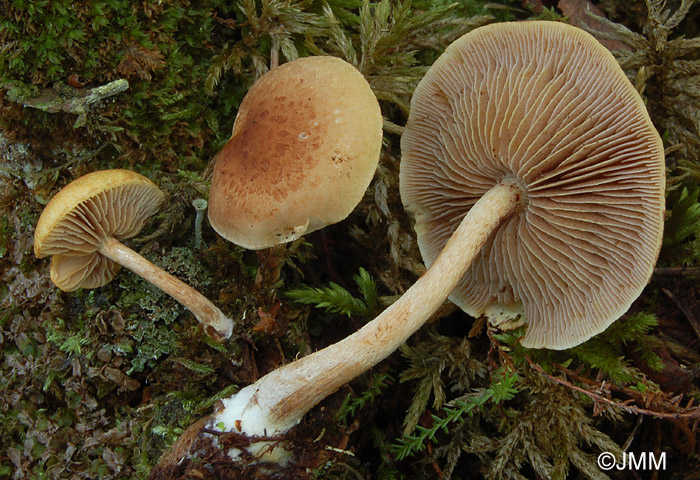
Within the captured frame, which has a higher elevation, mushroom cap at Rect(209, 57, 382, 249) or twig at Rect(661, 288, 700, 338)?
mushroom cap at Rect(209, 57, 382, 249)

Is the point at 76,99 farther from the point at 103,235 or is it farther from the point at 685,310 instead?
the point at 685,310

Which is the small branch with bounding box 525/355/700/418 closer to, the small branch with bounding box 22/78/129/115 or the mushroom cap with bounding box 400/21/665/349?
the mushroom cap with bounding box 400/21/665/349

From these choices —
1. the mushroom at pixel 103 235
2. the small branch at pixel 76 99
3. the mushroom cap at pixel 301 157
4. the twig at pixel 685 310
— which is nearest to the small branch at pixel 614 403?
the twig at pixel 685 310

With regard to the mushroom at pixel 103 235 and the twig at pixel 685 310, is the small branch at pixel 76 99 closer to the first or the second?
the mushroom at pixel 103 235

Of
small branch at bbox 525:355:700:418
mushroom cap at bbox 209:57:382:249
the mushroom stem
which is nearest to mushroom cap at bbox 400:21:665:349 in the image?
small branch at bbox 525:355:700:418

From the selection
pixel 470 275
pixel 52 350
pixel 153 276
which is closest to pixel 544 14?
pixel 470 275

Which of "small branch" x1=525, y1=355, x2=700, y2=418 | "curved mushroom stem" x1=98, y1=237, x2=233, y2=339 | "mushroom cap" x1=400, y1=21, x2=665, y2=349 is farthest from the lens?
"curved mushroom stem" x1=98, y1=237, x2=233, y2=339
